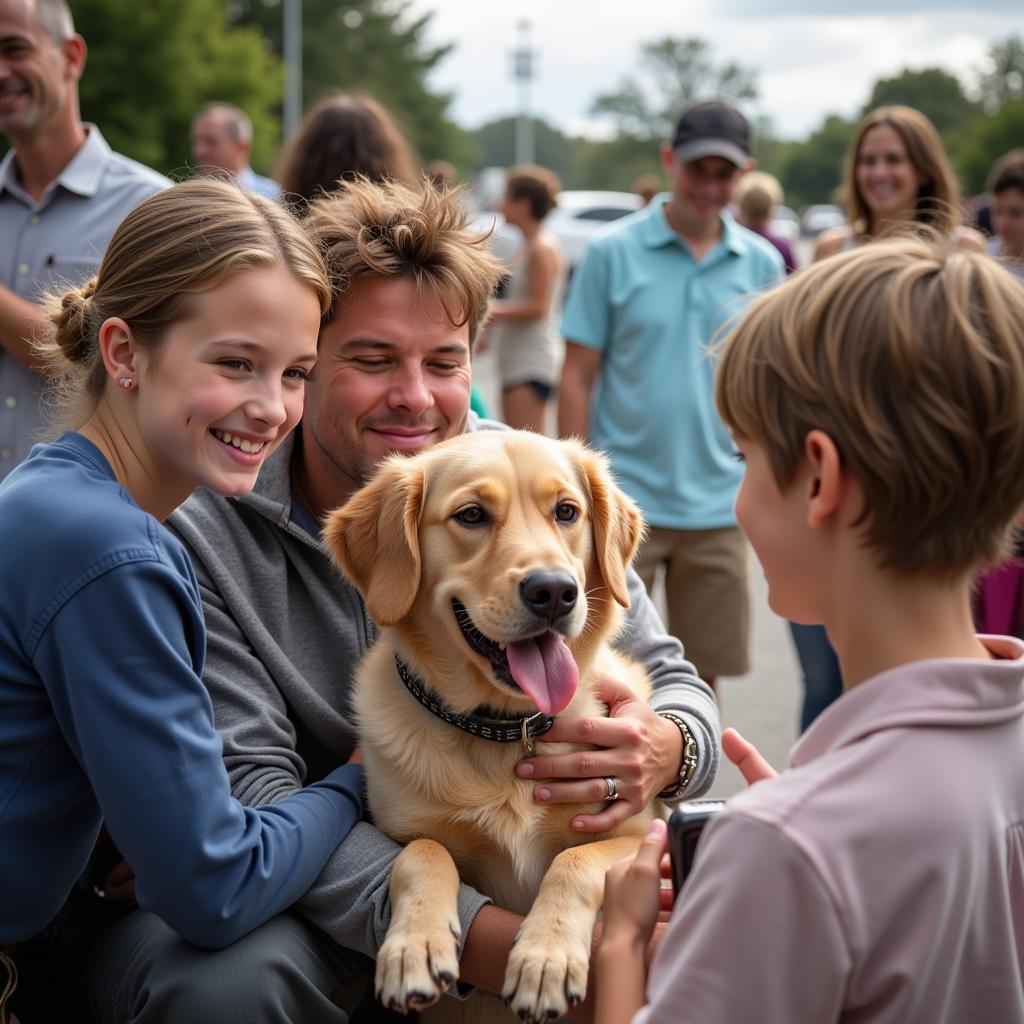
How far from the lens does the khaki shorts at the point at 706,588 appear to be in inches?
203

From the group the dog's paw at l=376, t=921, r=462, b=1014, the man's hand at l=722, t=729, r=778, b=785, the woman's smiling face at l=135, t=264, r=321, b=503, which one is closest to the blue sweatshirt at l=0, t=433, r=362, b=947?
the woman's smiling face at l=135, t=264, r=321, b=503

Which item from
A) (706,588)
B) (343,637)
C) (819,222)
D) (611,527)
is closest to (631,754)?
(611,527)

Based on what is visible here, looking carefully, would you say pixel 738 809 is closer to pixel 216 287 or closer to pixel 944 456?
pixel 944 456

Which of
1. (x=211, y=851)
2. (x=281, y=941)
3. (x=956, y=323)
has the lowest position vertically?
(x=281, y=941)

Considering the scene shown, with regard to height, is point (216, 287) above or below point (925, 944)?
above

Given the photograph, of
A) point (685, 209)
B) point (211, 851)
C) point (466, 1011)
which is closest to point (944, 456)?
point (211, 851)

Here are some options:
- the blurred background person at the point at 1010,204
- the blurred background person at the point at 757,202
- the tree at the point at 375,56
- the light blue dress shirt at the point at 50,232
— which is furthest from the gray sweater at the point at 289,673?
the tree at the point at 375,56

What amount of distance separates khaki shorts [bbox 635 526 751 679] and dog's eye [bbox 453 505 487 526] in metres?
2.68

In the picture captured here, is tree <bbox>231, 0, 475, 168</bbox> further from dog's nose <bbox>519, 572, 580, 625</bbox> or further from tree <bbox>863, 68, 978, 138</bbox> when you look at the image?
dog's nose <bbox>519, 572, 580, 625</bbox>

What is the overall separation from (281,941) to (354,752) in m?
0.51

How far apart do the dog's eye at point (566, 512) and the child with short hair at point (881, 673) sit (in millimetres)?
981

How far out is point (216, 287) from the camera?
6.66ft

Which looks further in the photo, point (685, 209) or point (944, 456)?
point (685, 209)

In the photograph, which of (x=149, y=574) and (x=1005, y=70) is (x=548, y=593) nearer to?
(x=149, y=574)
